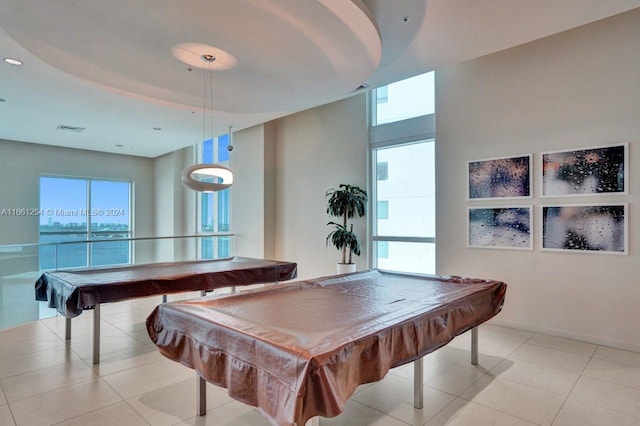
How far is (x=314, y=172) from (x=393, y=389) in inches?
177

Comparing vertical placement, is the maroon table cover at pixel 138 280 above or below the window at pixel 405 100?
below

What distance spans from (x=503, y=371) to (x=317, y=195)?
4.26 m

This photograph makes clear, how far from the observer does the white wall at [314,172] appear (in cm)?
600

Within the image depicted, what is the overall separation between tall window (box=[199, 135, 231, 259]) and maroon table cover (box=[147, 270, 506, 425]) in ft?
19.0

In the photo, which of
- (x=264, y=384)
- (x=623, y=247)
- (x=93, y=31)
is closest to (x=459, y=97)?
(x=623, y=247)

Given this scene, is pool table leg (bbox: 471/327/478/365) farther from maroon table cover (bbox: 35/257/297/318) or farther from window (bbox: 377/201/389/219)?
window (bbox: 377/201/389/219)

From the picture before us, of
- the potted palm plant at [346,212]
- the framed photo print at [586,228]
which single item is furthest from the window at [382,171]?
the framed photo print at [586,228]

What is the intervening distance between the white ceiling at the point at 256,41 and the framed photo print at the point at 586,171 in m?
1.33

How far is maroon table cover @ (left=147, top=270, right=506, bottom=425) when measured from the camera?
4.73 ft

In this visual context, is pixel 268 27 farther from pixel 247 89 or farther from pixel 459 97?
pixel 459 97

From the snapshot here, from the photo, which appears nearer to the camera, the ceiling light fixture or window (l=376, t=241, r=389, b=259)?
the ceiling light fixture

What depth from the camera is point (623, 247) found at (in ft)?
11.6

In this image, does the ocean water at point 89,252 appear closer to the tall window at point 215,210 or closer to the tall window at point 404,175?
the tall window at point 215,210

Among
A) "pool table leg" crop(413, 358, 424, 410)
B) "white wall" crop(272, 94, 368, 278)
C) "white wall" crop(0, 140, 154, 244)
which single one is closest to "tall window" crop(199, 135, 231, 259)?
"white wall" crop(272, 94, 368, 278)
